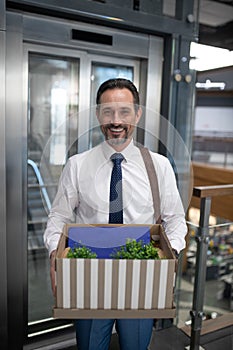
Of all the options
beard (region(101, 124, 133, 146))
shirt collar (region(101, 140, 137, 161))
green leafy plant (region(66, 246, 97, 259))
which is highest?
beard (region(101, 124, 133, 146))

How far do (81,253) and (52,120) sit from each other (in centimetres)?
162

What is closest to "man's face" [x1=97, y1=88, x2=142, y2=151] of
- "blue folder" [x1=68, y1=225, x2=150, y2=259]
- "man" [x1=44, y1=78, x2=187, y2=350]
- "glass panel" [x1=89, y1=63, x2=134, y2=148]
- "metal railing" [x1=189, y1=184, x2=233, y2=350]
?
"man" [x1=44, y1=78, x2=187, y2=350]

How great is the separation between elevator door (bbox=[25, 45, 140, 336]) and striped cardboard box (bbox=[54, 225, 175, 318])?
1.18 ft

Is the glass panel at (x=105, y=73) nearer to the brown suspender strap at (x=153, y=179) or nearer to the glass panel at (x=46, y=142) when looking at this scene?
the glass panel at (x=46, y=142)

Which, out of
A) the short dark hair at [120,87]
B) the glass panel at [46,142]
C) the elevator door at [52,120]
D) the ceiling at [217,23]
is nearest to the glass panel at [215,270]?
the ceiling at [217,23]

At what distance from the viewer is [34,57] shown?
5.55 ft

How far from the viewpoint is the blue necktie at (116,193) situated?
95 centimetres

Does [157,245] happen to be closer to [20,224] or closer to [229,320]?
[20,224]

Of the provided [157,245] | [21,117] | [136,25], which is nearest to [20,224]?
[21,117]

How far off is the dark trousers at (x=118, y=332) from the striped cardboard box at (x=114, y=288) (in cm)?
26

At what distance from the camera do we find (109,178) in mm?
949

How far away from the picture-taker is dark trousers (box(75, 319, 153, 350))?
1063 millimetres

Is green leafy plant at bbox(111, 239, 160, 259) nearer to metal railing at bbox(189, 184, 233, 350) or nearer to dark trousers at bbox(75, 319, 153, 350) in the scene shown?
dark trousers at bbox(75, 319, 153, 350)

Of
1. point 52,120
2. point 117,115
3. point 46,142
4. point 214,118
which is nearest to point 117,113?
point 117,115
